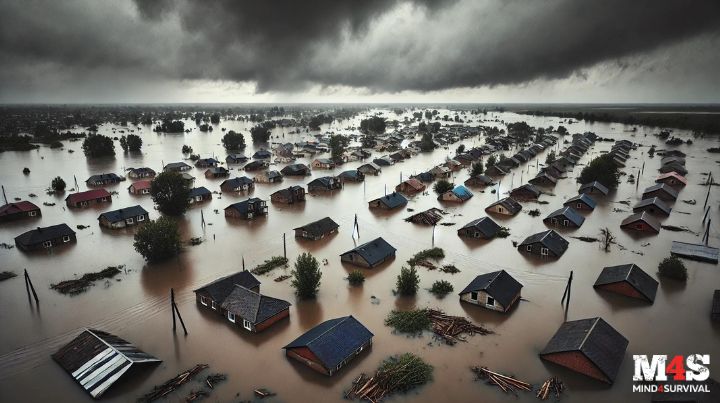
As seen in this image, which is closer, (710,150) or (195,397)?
(195,397)

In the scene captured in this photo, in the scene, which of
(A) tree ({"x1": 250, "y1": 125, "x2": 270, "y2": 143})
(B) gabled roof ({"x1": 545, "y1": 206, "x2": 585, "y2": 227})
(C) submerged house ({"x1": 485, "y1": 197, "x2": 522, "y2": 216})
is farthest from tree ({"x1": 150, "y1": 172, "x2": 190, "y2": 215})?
(A) tree ({"x1": 250, "y1": 125, "x2": 270, "y2": 143})

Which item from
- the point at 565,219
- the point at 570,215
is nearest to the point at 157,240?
the point at 565,219

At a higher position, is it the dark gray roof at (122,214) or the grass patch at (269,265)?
the dark gray roof at (122,214)

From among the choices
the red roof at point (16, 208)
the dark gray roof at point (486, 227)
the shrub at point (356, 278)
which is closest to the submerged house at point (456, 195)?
the dark gray roof at point (486, 227)

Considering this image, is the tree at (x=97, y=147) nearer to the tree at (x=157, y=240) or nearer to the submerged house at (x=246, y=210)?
the submerged house at (x=246, y=210)

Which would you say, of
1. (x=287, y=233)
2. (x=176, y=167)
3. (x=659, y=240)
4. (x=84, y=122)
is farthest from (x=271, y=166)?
(x=84, y=122)

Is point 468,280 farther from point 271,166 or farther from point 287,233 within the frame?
point 271,166
